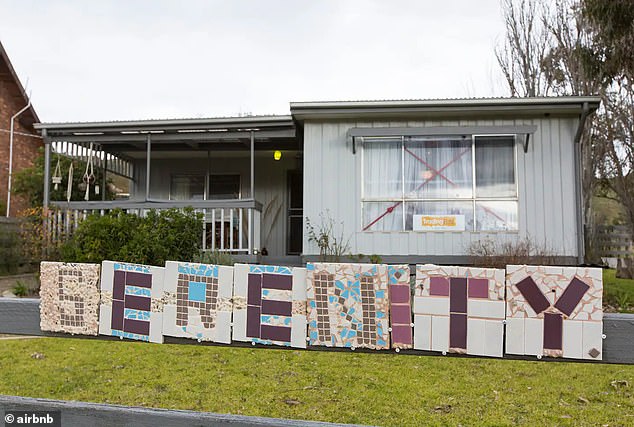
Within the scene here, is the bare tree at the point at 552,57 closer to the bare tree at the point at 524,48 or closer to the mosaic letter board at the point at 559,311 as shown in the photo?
the bare tree at the point at 524,48

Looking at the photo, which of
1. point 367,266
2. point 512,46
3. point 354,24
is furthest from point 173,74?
point 367,266

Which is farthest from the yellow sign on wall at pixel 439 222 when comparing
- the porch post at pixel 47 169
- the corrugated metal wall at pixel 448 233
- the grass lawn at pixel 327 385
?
the porch post at pixel 47 169

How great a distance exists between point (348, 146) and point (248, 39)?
434 inches

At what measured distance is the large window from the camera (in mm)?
8625

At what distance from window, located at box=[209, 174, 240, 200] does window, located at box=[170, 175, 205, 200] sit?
235 millimetres

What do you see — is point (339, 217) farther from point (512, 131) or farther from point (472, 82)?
point (472, 82)

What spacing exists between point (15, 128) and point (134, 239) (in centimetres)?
1164

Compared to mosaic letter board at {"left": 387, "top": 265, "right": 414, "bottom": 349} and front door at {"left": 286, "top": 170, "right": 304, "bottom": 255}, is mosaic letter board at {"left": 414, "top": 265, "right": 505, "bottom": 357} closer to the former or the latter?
mosaic letter board at {"left": 387, "top": 265, "right": 414, "bottom": 349}

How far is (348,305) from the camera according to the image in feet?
5.34

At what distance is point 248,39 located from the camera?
60.1ft

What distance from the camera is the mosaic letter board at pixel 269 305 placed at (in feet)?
5.46

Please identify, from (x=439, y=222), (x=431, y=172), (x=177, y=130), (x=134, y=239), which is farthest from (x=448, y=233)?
(x=177, y=130)

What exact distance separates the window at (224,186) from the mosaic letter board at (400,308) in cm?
1091

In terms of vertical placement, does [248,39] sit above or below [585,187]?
above
